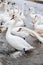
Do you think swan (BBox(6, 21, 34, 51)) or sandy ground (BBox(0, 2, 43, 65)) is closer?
sandy ground (BBox(0, 2, 43, 65))

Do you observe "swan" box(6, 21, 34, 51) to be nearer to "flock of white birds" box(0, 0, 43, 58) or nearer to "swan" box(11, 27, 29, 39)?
"flock of white birds" box(0, 0, 43, 58)

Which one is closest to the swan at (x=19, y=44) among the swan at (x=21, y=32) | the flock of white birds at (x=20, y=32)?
the flock of white birds at (x=20, y=32)

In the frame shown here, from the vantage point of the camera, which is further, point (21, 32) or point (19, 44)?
point (21, 32)

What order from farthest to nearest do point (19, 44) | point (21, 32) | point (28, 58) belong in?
point (21, 32) → point (19, 44) → point (28, 58)

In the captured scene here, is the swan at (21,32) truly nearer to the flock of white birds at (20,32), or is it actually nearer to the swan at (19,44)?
the flock of white birds at (20,32)

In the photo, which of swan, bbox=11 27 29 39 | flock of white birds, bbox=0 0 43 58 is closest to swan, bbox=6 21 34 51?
flock of white birds, bbox=0 0 43 58

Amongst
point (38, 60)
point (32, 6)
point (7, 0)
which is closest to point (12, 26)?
point (38, 60)

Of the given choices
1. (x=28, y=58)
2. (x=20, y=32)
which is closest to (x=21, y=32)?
(x=20, y=32)

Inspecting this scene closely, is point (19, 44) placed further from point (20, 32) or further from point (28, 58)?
point (20, 32)

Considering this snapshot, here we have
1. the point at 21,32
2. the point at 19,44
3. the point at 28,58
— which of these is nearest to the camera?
the point at 28,58

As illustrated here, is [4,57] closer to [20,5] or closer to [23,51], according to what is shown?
[23,51]

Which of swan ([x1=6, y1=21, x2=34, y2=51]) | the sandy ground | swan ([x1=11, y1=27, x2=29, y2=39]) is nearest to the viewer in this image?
the sandy ground

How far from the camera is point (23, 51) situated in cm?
127

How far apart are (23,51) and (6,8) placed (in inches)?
78.1
